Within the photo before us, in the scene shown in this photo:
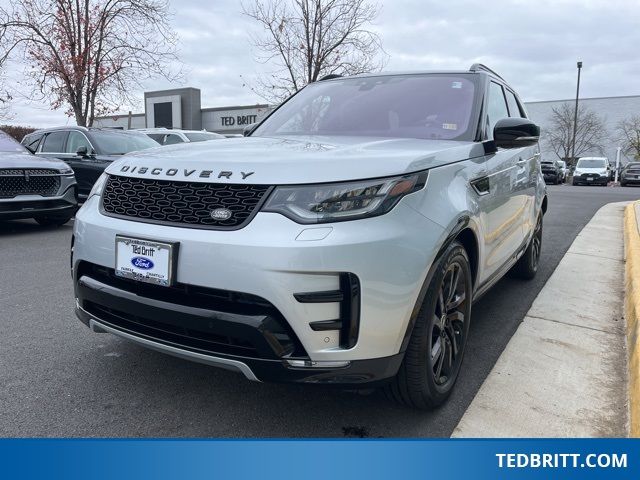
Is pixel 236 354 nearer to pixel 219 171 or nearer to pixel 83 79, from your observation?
pixel 219 171

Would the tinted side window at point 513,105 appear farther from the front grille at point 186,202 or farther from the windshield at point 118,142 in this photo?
the windshield at point 118,142

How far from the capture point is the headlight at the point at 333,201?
2.11m

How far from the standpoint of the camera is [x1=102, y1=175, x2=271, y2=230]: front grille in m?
2.18

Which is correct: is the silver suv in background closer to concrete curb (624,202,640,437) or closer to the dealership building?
the dealership building

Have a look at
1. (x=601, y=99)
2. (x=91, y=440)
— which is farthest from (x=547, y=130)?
(x=91, y=440)

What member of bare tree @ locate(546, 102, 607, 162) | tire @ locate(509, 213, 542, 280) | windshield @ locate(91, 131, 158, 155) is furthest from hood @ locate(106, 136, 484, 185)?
bare tree @ locate(546, 102, 607, 162)

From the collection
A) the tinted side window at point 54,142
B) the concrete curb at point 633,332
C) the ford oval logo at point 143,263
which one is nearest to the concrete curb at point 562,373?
the concrete curb at point 633,332

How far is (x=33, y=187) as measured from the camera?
25.2 feet

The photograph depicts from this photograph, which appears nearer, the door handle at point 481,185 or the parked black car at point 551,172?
the door handle at point 481,185

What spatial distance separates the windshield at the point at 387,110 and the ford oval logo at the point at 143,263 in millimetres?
1543

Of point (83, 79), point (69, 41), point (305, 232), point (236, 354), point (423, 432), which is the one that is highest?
point (69, 41)

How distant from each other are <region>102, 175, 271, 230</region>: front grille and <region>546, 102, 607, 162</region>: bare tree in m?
52.4

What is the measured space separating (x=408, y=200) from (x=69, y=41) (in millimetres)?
16985

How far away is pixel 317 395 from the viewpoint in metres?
2.80
